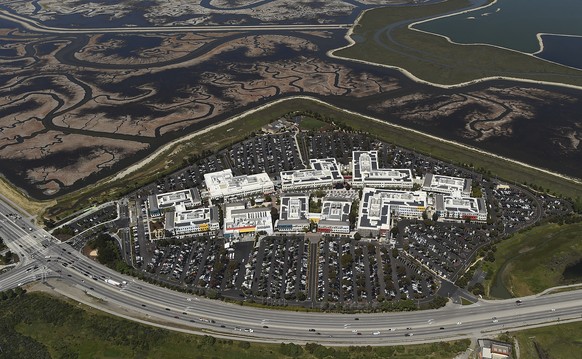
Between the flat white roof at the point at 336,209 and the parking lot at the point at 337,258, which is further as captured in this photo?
the flat white roof at the point at 336,209

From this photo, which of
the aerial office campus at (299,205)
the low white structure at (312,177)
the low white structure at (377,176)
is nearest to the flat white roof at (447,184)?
the aerial office campus at (299,205)

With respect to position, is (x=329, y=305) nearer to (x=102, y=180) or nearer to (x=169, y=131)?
(x=102, y=180)

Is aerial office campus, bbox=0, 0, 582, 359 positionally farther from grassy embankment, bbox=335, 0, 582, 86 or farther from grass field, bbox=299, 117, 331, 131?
grassy embankment, bbox=335, 0, 582, 86

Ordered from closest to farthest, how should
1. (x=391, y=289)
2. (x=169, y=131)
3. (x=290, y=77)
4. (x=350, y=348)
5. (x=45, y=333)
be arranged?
(x=350, y=348), (x=45, y=333), (x=391, y=289), (x=169, y=131), (x=290, y=77)

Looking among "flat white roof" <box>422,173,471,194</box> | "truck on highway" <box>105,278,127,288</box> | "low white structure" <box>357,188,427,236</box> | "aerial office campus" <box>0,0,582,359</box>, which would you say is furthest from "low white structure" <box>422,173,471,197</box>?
"truck on highway" <box>105,278,127,288</box>

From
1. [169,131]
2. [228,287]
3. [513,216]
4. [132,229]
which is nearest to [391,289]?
[228,287]

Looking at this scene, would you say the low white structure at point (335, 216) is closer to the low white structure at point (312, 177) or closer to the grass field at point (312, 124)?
the low white structure at point (312, 177)

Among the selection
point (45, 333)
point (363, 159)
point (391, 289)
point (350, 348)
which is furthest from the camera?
point (363, 159)
